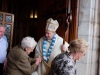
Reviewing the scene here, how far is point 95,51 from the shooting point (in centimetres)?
342

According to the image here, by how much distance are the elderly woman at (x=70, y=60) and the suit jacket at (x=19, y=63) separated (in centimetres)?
49

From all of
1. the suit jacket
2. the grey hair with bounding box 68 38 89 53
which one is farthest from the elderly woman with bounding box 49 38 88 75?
the suit jacket

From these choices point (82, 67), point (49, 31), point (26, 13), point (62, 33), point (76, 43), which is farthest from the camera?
point (26, 13)

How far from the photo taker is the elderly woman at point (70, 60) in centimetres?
180

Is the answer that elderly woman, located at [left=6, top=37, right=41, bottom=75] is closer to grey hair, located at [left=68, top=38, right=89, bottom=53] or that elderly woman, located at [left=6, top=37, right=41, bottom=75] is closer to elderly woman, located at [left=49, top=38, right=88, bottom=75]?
elderly woman, located at [left=49, top=38, right=88, bottom=75]

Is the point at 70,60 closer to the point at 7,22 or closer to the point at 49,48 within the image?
the point at 49,48

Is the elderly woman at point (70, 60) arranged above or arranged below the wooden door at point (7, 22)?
below

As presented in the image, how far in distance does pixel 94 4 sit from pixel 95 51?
0.82m

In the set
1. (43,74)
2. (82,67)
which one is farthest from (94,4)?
(43,74)

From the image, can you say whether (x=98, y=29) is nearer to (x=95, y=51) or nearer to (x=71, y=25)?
(x=95, y=51)

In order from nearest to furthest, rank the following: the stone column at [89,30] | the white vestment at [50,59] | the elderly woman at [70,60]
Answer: the elderly woman at [70,60] < the white vestment at [50,59] < the stone column at [89,30]

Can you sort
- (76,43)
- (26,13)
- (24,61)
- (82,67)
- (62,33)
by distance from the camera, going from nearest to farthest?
(76,43) < (24,61) < (62,33) < (82,67) < (26,13)

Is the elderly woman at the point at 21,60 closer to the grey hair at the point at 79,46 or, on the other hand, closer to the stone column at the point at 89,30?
the grey hair at the point at 79,46

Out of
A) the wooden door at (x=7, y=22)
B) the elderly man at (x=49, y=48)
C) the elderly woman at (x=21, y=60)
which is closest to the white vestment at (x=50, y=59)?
the elderly man at (x=49, y=48)
